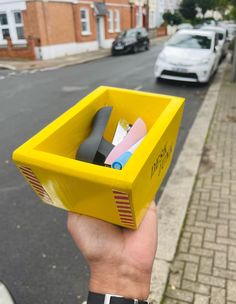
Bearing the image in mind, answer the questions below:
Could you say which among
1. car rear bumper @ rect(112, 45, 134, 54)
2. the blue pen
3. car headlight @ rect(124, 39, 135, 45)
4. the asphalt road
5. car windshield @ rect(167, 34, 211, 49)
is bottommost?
car rear bumper @ rect(112, 45, 134, 54)

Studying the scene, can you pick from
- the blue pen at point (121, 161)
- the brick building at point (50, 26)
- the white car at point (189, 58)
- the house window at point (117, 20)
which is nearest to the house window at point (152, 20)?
the house window at point (117, 20)

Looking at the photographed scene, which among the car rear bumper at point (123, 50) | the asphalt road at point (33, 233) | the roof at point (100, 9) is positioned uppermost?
the roof at point (100, 9)

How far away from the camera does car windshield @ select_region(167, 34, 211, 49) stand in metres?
9.96

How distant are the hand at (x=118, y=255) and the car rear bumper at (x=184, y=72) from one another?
8720 millimetres

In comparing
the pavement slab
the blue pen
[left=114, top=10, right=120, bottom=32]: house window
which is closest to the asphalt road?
the pavement slab

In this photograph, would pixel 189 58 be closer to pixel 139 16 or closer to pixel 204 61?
pixel 204 61

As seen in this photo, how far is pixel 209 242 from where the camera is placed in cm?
296

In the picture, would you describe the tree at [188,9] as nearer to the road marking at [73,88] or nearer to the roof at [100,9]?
the roof at [100,9]

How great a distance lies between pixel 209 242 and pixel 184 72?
734cm

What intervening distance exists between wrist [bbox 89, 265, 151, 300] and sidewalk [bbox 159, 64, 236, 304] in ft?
4.38

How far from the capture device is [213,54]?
9867 millimetres

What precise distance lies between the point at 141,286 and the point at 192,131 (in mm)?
4849

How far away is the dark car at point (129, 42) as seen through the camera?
742 inches

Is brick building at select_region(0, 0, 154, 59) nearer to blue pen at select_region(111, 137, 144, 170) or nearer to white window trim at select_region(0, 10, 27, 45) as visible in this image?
white window trim at select_region(0, 10, 27, 45)
